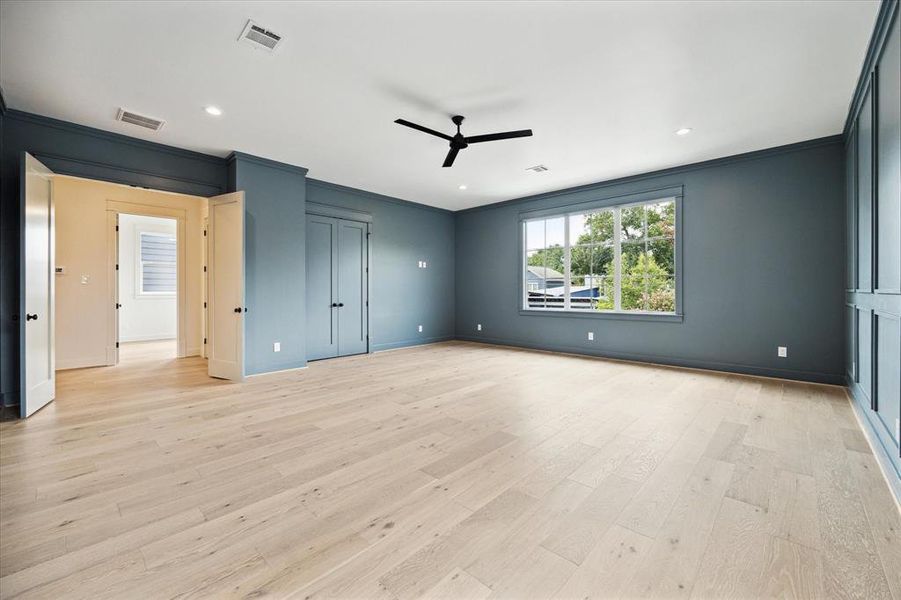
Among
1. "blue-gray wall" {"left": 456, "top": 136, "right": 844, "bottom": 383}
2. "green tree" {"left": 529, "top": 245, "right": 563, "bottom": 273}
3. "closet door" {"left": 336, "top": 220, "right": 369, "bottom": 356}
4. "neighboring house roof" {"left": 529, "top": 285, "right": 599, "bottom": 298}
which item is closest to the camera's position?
"blue-gray wall" {"left": 456, "top": 136, "right": 844, "bottom": 383}

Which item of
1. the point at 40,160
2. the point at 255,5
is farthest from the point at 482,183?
the point at 40,160

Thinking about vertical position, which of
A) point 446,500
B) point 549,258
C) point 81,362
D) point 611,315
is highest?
point 549,258

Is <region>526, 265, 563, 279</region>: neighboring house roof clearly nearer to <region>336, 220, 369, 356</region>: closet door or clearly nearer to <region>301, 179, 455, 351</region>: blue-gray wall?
<region>301, 179, 455, 351</region>: blue-gray wall

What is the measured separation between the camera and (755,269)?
4734mm

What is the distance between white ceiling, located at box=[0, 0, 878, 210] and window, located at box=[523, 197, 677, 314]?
132cm

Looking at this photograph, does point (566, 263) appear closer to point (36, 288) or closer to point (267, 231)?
point (267, 231)

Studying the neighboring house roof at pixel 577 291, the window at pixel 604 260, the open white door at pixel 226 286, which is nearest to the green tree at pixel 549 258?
the window at pixel 604 260

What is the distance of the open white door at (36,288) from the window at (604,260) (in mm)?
6321

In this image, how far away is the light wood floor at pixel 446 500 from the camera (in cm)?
144

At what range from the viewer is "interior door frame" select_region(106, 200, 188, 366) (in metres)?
5.85

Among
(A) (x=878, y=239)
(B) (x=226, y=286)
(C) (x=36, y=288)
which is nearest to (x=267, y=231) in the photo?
(B) (x=226, y=286)

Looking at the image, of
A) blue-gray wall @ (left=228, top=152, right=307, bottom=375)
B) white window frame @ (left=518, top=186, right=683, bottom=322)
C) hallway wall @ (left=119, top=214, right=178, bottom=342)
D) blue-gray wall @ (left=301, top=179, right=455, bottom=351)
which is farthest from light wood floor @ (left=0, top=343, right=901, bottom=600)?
hallway wall @ (left=119, top=214, right=178, bottom=342)

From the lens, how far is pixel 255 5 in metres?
2.28

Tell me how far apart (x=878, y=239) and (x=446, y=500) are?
11.3ft
